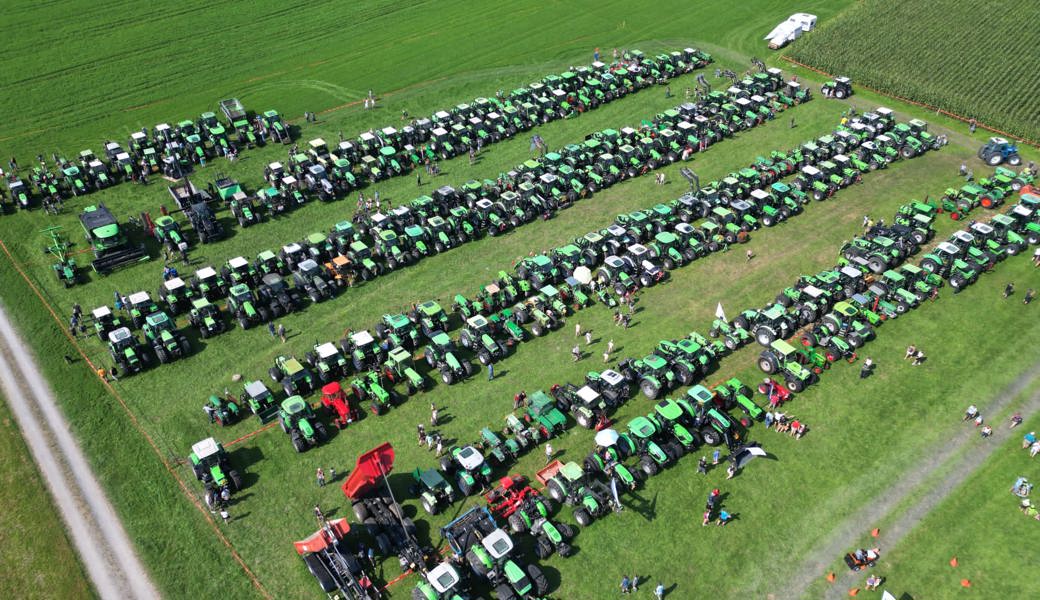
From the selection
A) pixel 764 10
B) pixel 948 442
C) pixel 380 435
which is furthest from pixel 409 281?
pixel 764 10

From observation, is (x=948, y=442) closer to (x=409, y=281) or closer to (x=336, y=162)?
(x=409, y=281)

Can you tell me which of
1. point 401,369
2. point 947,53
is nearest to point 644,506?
point 401,369

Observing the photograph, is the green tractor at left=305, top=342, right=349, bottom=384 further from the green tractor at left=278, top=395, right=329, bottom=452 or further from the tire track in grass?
the tire track in grass

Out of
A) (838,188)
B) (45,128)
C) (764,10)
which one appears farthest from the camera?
(764,10)

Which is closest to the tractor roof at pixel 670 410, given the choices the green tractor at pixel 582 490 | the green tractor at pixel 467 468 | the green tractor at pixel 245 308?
the green tractor at pixel 582 490

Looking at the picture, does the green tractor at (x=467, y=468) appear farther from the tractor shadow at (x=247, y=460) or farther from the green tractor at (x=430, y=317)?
the green tractor at (x=430, y=317)

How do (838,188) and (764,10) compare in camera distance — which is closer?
(838,188)
